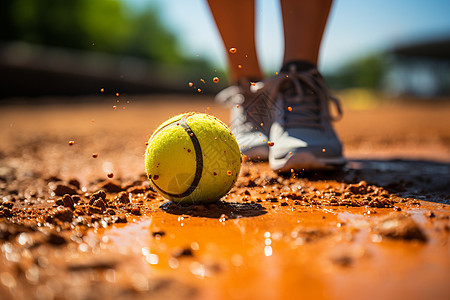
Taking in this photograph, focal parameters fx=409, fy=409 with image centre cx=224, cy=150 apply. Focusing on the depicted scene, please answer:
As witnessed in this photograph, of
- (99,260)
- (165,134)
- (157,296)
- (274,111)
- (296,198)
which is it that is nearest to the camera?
(157,296)

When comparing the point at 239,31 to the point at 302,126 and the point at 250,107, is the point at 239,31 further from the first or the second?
the point at 302,126

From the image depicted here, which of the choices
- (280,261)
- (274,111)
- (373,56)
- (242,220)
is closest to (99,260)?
(280,261)

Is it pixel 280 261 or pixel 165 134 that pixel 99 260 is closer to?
pixel 280 261

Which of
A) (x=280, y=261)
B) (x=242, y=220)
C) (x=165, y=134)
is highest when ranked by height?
(x=165, y=134)

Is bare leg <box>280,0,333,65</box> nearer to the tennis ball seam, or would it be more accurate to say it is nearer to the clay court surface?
the clay court surface

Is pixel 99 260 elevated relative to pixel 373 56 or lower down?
elevated

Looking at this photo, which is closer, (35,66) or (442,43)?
(35,66)

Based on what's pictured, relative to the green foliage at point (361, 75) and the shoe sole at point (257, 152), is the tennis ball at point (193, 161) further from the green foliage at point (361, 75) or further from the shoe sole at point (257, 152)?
the green foliage at point (361, 75)
